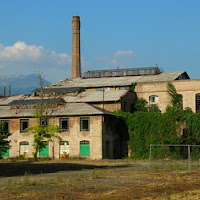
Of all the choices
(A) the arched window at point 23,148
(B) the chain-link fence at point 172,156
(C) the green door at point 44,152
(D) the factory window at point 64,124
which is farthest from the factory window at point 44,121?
(B) the chain-link fence at point 172,156

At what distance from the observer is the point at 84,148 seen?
47.9 metres

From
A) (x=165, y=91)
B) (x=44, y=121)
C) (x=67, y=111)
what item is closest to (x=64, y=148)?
(x=44, y=121)

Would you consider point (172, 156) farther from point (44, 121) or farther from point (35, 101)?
point (35, 101)

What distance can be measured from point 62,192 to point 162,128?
3051 centimetres

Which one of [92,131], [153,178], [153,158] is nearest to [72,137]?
[92,131]

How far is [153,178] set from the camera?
2525 cm

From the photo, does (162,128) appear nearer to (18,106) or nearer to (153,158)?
(153,158)

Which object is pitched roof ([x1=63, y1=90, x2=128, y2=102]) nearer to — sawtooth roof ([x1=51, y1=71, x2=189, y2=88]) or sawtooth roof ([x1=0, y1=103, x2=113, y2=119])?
sawtooth roof ([x1=0, y1=103, x2=113, y2=119])

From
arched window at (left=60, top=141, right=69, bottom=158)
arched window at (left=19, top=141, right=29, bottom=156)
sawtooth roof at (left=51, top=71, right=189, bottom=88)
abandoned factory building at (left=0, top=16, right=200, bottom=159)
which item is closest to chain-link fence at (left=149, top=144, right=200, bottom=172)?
abandoned factory building at (left=0, top=16, right=200, bottom=159)

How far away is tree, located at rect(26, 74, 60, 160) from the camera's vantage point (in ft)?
145

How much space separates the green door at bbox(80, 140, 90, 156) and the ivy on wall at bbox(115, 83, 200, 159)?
15.6 ft

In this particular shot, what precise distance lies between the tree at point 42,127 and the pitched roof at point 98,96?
3.97m

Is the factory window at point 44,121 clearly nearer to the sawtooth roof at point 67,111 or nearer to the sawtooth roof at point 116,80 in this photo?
the sawtooth roof at point 67,111

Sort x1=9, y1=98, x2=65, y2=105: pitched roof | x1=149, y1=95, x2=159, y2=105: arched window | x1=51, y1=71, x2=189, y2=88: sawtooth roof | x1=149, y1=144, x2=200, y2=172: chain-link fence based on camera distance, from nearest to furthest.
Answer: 1. x1=149, y1=144, x2=200, y2=172: chain-link fence
2. x1=9, y1=98, x2=65, y2=105: pitched roof
3. x1=149, y1=95, x2=159, y2=105: arched window
4. x1=51, y1=71, x2=189, y2=88: sawtooth roof
